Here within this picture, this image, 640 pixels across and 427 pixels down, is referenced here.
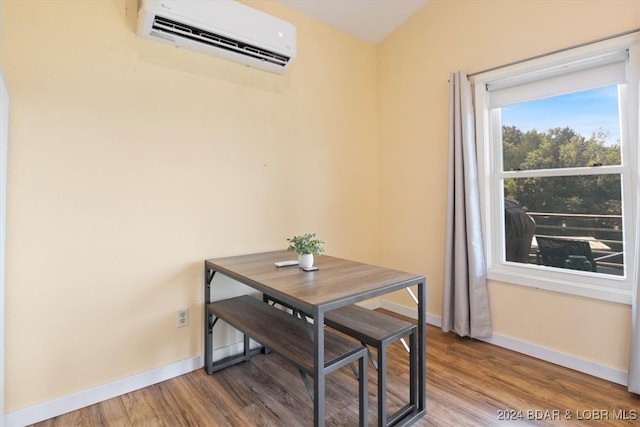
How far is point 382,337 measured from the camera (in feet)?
5.07

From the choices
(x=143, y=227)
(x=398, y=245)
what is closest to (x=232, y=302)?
(x=143, y=227)

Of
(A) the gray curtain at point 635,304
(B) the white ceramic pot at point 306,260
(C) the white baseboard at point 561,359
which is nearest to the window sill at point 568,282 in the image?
(A) the gray curtain at point 635,304

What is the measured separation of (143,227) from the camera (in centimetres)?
192

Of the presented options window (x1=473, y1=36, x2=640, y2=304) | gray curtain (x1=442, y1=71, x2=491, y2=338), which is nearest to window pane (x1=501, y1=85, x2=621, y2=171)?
window (x1=473, y1=36, x2=640, y2=304)

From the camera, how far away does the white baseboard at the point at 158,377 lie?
1.62 meters

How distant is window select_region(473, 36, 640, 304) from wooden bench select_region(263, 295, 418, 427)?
118 cm

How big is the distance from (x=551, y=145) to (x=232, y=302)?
96.3 inches

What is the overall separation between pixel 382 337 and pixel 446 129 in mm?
1886

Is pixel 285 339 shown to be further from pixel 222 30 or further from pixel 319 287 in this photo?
pixel 222 30

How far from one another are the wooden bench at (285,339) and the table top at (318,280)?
26 centimetres

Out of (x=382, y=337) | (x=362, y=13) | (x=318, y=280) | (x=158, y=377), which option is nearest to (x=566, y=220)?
(x=382, y=337)

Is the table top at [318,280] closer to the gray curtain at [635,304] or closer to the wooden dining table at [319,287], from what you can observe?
the wooden dining table at [319,287]

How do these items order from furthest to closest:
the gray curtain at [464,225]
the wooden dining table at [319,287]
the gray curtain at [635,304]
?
the gray curtain at [464,225]
the gray curtain at [635,304]
the wooden dining table at [319,287]

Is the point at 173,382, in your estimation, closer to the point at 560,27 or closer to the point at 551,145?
the point at 551,145
